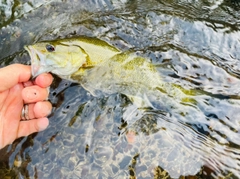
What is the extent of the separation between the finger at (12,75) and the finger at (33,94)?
6.3 inches

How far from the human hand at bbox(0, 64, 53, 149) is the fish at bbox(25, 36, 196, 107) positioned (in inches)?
11.8

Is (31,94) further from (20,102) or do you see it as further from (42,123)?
(42,123)

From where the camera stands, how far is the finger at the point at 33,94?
11.3ft

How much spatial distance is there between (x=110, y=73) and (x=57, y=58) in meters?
0.67

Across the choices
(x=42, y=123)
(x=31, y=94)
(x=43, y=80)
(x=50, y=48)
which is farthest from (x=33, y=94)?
(x=50, y=48)

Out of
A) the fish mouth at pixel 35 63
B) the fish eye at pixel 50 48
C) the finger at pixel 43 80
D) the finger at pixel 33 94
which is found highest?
the fish eye at pixel 50 48

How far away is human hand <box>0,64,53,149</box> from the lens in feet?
11.4

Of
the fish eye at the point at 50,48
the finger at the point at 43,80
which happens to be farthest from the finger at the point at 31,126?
the fish eye at the point at 50,48

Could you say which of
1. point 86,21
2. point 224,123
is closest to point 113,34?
point 86,21

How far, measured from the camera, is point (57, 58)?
365 centimetres

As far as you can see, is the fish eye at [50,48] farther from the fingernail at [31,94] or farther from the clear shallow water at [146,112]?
the clear shallow water at [146,112]

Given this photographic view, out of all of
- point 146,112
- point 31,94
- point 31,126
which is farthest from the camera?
point 146,112

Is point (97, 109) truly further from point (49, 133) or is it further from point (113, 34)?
point (113, 34)

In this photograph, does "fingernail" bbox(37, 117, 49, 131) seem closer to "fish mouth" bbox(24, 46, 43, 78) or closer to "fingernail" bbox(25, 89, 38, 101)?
"fingernail" bbox(25, 89, 38, 101)
